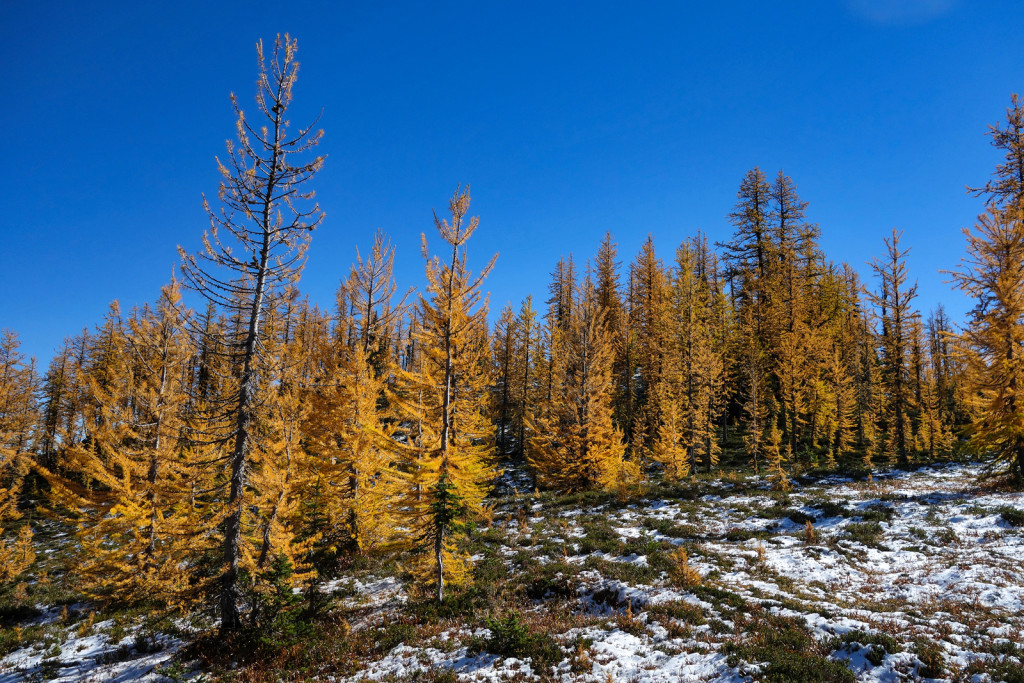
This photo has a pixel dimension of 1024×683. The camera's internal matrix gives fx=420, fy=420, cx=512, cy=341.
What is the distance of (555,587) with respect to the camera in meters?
10.9

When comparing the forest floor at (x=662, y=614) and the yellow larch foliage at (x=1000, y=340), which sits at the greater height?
the yellow larch foliage at (x=1000, y=340)

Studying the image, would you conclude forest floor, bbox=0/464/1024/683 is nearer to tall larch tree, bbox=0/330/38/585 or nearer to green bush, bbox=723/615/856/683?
green bush, bbox=723/615/856/683

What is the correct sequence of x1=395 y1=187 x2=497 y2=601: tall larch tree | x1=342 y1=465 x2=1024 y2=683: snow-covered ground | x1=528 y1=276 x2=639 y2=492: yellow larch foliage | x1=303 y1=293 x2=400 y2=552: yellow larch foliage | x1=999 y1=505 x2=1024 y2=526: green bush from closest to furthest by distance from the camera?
x1=342 y1=465 x2=1024 y2=683: snow-covered ground, x1=395 y1=187 x2=497 y2=601: tall larch tree, x1=999 y1=505 x2=1024 y2=526: green bush, x1=303 y1=293 x2=400 y2=552: yellow larch foliage, x1=528 y1=276 x2=639 y2=492: yellow larch foliage

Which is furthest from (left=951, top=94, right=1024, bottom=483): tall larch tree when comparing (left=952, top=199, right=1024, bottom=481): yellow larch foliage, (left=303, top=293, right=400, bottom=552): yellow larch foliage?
(left=303, top=293, right=400, bottom=552): yellow larch foliage

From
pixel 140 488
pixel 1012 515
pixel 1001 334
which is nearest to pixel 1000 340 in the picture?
pixel 1001 334

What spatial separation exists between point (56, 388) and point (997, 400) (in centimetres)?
6896

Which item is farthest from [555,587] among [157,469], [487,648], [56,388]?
[56,388]

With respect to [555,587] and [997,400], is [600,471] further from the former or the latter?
[997,400]

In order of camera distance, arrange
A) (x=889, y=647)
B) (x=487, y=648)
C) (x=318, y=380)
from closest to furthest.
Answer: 1. (x=889, y=647)
2. (x=487, y=648)
3. (x=318, y=380)

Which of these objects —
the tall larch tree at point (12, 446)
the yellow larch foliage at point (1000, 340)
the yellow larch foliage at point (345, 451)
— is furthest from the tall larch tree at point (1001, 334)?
the tall larch tree at point (12, 446)

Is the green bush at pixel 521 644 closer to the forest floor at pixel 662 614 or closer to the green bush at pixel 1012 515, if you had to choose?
the forest floor at pixel 662 614

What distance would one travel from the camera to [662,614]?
9.10m

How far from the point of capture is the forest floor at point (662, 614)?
7.19 m

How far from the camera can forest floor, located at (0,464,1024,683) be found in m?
7.19
